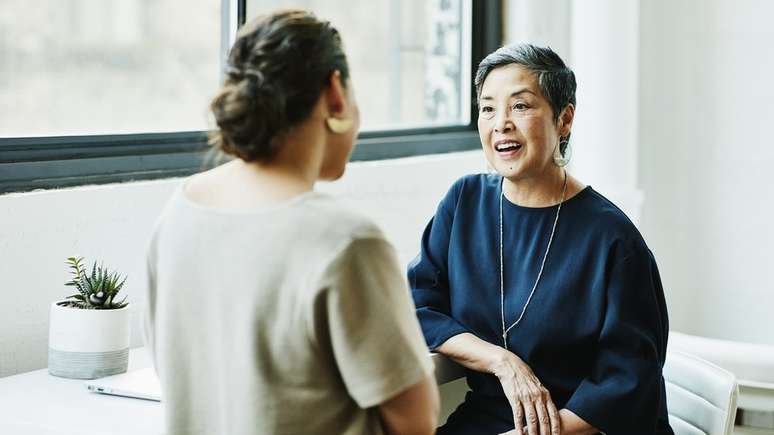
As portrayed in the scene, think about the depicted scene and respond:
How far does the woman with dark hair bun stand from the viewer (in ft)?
3.68

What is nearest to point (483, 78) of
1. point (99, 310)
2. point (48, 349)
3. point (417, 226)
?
point (99, 310)

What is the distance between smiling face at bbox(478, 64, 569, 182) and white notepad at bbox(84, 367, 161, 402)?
2.49ft

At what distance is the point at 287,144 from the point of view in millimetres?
1183

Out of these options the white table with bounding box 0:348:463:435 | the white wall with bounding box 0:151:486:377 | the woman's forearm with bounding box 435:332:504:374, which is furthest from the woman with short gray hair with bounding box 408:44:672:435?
the white wall with bounding box 0:151:486:377

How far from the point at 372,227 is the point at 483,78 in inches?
38.1

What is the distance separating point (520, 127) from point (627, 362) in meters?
0.48

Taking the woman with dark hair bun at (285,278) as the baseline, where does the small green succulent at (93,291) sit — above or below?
below

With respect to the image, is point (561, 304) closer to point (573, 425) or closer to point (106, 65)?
point (573, 425)

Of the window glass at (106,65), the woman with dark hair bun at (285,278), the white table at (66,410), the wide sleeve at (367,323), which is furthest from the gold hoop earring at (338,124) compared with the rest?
the window glass at (106,65)

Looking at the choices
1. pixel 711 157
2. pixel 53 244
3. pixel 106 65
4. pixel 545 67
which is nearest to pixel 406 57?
pixel 711 157

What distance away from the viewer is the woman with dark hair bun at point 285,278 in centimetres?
112

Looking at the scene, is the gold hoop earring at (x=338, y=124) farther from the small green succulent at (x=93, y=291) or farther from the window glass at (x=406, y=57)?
the window glass at (x=406, y=57)

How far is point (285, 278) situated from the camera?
1.12 m

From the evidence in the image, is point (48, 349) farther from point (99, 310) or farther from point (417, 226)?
point (417, 226)
